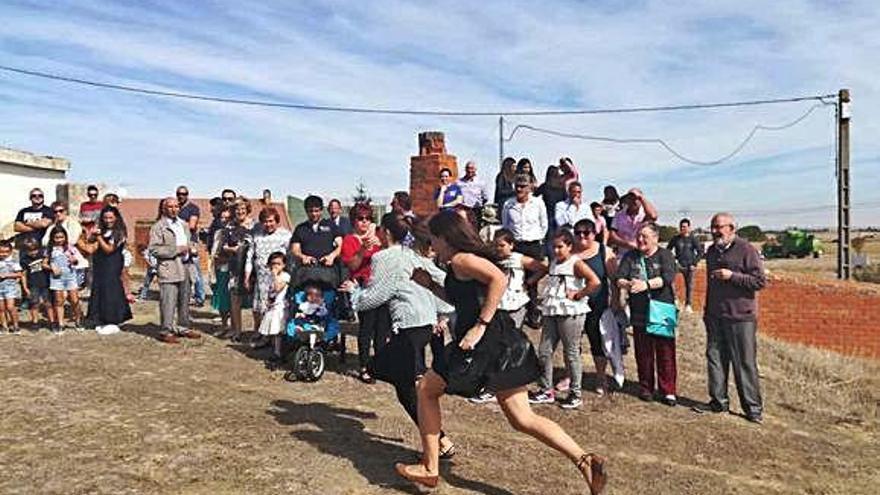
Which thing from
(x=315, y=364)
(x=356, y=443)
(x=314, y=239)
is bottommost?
(x=356, y=443)

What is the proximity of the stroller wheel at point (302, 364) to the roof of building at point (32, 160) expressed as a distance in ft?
50.7

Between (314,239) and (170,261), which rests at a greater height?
(314,239)

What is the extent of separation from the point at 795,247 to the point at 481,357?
47.5 meters

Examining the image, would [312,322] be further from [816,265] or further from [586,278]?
[816,265]

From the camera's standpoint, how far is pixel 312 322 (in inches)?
284

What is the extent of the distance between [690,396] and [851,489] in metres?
2.22

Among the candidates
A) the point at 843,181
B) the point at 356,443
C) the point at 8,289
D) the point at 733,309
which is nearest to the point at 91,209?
the point at 8,289

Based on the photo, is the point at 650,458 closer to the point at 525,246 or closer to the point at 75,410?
the point at 525,246

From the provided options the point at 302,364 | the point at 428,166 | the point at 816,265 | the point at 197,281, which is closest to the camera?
the point at 302,364

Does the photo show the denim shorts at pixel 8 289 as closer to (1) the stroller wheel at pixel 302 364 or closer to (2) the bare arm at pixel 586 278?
(1) the stroller wheel at pixel 302 364

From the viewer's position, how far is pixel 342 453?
5.26m

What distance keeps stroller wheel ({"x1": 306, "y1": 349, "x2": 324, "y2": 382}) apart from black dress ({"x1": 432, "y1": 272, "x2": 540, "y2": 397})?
9.86ft

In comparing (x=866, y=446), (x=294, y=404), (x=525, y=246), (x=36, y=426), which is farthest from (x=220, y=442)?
(x=866, y=446)

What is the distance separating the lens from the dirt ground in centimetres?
481
